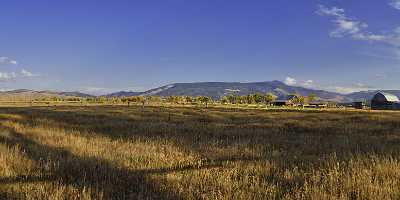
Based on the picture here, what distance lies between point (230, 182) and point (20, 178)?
3.44 m

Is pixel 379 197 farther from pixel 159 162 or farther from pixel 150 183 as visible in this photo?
pixel 159 162

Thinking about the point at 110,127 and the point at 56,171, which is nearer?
the point at 56,171

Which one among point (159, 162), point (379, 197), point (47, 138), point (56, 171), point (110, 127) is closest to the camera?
point (379, 197)

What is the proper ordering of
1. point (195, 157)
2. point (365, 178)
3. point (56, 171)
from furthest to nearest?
point (195, 157), point (56, 171), point (365, 178)

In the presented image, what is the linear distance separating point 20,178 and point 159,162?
2804 mm

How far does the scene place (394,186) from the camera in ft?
20.7

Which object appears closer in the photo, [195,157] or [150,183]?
[150,183]

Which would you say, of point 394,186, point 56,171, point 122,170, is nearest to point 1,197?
point 56,171

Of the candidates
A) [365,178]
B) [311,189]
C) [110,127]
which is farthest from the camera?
[110,127]

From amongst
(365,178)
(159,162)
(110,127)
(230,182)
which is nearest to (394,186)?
(365,178)

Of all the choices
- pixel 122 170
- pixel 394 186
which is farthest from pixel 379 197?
pixel 122 170

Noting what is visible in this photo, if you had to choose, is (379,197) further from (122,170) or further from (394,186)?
(122,170)

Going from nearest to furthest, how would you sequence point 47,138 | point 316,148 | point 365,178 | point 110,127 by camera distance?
point 365,178, point 316,148, point 47,138, point 110,127

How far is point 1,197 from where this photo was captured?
579 centimetres
